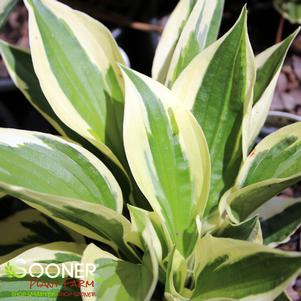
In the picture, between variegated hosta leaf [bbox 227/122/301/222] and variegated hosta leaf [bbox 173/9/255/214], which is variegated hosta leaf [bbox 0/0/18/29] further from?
variegated hosta leaf [bbox 227/122/301/222]

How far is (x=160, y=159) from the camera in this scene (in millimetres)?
563

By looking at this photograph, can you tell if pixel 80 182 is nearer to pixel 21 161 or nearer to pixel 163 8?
pixel 21 161

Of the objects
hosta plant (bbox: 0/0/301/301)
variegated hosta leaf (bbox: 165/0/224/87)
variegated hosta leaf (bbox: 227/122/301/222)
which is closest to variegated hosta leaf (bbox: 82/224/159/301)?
hosta plant (bbox: 0/0/301/301)

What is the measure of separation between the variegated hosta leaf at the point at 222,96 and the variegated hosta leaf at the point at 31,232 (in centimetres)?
22

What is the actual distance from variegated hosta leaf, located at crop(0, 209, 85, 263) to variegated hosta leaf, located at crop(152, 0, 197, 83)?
254mm

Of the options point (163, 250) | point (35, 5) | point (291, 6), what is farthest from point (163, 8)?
point (163, 250)

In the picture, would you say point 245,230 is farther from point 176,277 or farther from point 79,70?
point 79,70

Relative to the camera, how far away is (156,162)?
1.84 ft

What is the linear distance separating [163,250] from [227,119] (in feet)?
0.57

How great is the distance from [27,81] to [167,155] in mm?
234

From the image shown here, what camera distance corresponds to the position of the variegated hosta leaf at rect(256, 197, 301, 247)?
66cm

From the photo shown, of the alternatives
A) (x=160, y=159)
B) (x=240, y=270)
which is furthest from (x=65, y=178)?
(x=240, y=270)

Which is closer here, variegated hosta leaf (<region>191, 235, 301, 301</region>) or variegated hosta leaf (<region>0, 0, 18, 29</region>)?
variegated hosta leaf (<region>191, 235, 301, 301</region>)

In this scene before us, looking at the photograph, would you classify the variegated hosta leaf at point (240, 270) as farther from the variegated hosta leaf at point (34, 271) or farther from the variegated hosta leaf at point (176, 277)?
the variegated hosta leaf at point (34, 271)
